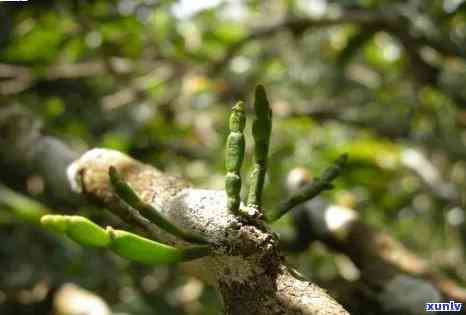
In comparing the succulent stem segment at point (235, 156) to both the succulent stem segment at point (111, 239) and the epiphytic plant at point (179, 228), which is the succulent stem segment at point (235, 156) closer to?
A: the epiphytic plant at point (179, 228)

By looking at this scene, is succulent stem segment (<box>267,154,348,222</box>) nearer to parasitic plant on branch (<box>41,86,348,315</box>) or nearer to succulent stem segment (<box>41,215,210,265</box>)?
parasitic plant on branch (<box>41,86,348,315</box>)

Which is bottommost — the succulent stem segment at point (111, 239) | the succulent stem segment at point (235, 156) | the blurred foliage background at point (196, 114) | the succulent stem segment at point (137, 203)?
the succulent stem segment at point (111, 239)

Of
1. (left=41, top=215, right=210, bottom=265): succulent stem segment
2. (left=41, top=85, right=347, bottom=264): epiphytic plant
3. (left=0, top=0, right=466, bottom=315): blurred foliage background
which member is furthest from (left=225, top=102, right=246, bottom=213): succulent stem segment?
(left=0, top=0, right=466, bottom=315): blurred foliage background

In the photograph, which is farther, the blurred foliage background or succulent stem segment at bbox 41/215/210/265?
the blurred foliage background

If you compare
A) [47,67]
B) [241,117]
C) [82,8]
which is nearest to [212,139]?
[47,67]

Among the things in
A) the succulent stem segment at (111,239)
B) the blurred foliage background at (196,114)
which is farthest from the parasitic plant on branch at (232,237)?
the blurred foliage background at (196,114)

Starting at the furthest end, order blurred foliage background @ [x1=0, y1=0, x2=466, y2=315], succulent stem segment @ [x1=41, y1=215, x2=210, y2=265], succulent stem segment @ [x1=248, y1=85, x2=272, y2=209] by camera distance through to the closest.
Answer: blurred foliage background @ [x1=0, y1=0, x2=466, y2=315] → succulent stem segment @ [x1=248, y1=85, x2=272, y2=209] → succulent stem segment @ [x1=41, y1=215, x2=210, y2=265]

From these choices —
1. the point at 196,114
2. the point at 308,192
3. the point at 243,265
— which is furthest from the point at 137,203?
the point at 196,114
